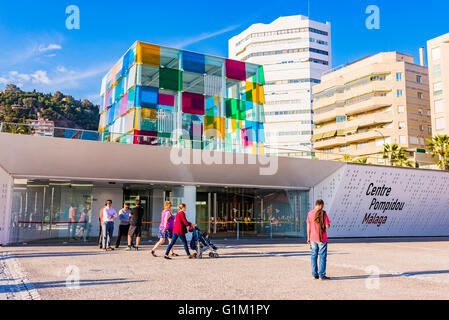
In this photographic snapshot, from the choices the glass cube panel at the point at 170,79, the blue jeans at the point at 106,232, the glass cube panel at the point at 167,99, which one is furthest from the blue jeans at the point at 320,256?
the glass cube panel at the point at 170,79

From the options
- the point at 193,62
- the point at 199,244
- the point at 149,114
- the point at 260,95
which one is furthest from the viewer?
the point at 260,95

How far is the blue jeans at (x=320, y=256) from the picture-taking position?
7230 mm

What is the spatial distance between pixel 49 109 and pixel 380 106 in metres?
51.5

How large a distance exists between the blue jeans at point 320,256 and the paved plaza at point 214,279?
0.21 meters

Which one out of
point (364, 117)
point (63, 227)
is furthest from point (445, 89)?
point (63, 227)

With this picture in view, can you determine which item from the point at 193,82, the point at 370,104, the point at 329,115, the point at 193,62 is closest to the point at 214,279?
the point at 193,82

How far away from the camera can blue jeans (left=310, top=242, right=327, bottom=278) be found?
723cm

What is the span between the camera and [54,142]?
15.3m

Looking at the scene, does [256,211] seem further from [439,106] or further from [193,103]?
[439,106]

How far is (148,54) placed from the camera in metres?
25.3

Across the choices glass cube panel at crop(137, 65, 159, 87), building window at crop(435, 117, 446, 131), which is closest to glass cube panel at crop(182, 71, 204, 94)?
glass cube panel at crop(137, 65, 159, 87)

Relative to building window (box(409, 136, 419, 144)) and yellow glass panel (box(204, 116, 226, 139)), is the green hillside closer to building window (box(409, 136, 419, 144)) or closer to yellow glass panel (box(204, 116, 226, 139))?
yellow glass panel (box(204, 116, 226, 139))

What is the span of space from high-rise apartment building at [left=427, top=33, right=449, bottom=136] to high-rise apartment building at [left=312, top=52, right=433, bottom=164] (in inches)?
171

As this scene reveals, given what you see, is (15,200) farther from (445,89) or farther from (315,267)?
(445,89)
